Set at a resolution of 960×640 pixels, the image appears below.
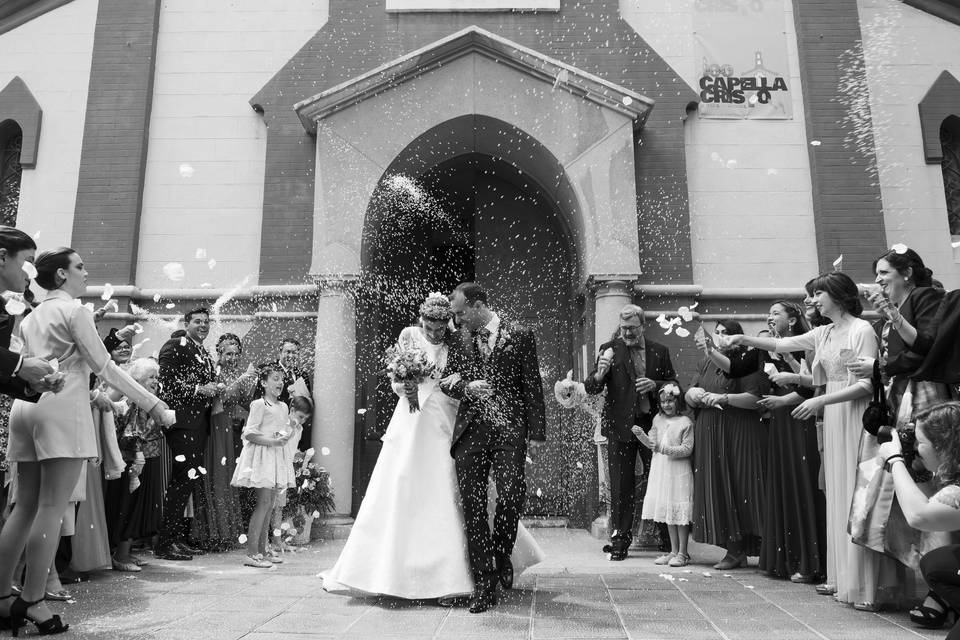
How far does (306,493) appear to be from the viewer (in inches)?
332

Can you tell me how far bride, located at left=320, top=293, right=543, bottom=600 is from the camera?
4.97m

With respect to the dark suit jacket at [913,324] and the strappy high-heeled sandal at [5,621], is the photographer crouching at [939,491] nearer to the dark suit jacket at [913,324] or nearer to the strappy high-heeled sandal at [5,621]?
the dark suit jacket at [913,324]

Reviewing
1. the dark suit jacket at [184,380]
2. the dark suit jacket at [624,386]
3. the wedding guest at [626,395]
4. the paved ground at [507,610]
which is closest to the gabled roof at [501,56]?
the wedding guest at [626,395]

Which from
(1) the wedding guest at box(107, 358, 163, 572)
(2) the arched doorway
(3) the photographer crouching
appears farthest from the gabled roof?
(3) the photographer crouching

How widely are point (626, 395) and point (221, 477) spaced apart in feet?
14.3

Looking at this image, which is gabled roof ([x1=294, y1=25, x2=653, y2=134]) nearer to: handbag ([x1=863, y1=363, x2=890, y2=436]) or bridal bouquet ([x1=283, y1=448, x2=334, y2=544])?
bridal bouquet ([x1=283, y1=448, x2=334, y2=544])

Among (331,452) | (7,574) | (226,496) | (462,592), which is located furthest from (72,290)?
(331,452)

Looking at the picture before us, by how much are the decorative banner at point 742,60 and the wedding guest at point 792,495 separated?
5.52 m

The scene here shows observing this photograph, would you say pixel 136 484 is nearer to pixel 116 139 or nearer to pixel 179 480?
pixel 179 480

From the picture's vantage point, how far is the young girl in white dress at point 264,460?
22.3 feet

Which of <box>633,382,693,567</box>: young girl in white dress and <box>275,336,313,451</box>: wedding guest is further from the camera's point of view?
<box>275,336,313,451</box>: wedding guest

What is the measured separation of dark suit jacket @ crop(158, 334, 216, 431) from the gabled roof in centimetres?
380

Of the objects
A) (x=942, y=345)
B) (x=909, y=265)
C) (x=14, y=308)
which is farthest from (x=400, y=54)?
(x=942, y=345)

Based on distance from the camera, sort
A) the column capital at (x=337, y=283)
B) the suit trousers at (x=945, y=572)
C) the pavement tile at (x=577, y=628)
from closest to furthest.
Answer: the suit trousers at (x=945, y=572)
the pavement tile at (x=577, y=628)
the column capital at (x=337, y=283)
